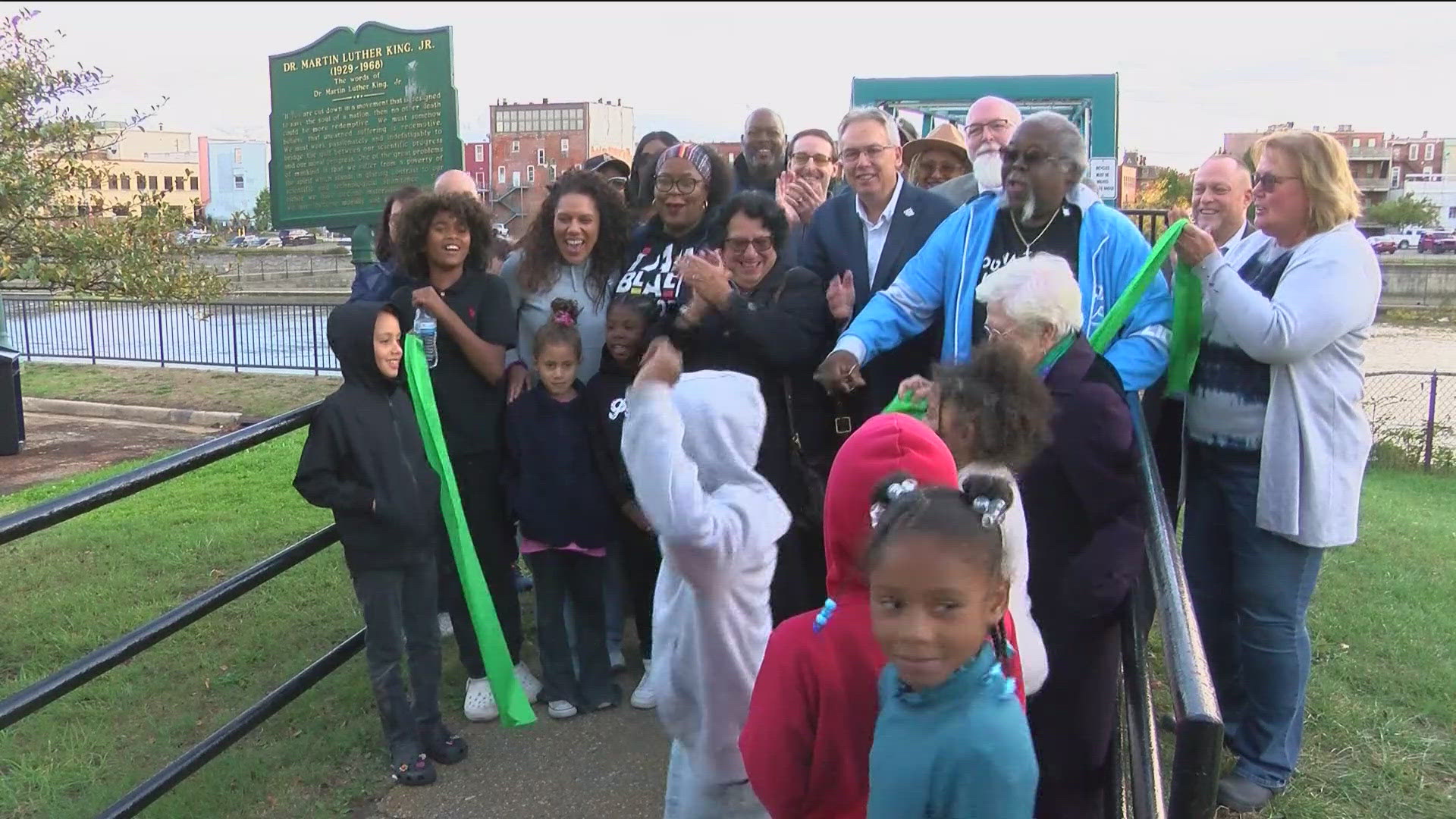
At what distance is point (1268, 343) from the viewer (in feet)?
9.09

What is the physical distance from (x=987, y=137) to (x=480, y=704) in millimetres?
2785

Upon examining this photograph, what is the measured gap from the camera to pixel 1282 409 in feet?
9.46

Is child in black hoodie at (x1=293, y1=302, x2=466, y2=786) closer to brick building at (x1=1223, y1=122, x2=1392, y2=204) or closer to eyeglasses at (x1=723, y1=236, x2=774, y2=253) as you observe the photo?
eyeglasses at (x1=723, y1=236, x2=774, y2=253)

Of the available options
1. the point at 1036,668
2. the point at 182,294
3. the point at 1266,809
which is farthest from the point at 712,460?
the point at 182,294

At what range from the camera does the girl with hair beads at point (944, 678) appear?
143 cm

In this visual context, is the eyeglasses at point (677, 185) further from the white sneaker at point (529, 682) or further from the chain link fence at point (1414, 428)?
the chain link fence at point (1414, 428)

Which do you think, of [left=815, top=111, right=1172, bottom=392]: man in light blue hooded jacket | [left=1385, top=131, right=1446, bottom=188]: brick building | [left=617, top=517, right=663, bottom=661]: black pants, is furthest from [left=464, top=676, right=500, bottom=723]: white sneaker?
[left=1385, top=131, right=1446, bottom=188]: brick building

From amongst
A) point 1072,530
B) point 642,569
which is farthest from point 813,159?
point 1072,530

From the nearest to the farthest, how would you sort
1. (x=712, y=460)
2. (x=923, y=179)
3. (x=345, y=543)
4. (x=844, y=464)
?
(x=844, y=464)
(x=712, y=460)
(x=345, y=543)
(x=923, y=179)

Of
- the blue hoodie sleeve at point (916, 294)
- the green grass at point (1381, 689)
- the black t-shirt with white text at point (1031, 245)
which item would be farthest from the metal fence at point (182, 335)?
the black t-shirt with white text at point (1031, 245)

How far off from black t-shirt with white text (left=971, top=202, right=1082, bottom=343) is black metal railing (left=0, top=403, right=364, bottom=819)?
6.66 feet

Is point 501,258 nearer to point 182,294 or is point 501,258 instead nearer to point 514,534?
point 514,534

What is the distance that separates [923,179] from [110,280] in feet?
19.3

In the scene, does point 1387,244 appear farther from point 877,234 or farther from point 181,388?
point 877,234
